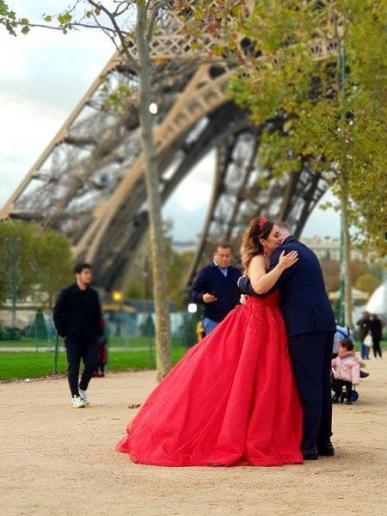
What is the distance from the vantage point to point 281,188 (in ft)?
171

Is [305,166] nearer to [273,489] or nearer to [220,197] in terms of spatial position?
[220,197]

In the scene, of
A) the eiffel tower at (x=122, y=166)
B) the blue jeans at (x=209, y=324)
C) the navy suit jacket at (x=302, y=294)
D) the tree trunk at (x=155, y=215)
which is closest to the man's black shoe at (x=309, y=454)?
the navy suit jacket at (x=302, y=294)

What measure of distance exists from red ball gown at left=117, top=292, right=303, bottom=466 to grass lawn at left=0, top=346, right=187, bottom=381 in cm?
1211

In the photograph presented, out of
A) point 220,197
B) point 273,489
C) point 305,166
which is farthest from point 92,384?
point 220,197

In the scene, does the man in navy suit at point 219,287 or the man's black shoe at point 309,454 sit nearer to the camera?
the man's black shoe at point 309,454

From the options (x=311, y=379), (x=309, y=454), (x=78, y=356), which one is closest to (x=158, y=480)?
(x=309, y=454)

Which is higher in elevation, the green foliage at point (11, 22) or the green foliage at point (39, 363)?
the green foliage at point (11, 22)

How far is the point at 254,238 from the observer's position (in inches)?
398

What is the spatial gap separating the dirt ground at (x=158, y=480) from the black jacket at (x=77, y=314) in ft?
5.97

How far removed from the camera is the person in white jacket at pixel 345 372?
15.8 meters

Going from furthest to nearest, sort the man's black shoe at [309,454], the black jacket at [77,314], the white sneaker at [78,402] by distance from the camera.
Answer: the white sneaker at [78,402] < the black jacket at [77,314] < the man's black shoe at [309,454]

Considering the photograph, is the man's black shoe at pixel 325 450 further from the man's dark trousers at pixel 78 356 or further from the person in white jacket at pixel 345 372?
the person in white jacket at pixel 345 372

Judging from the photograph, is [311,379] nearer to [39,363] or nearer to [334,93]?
[39,363]

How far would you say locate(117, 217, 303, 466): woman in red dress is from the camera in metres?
9.46
